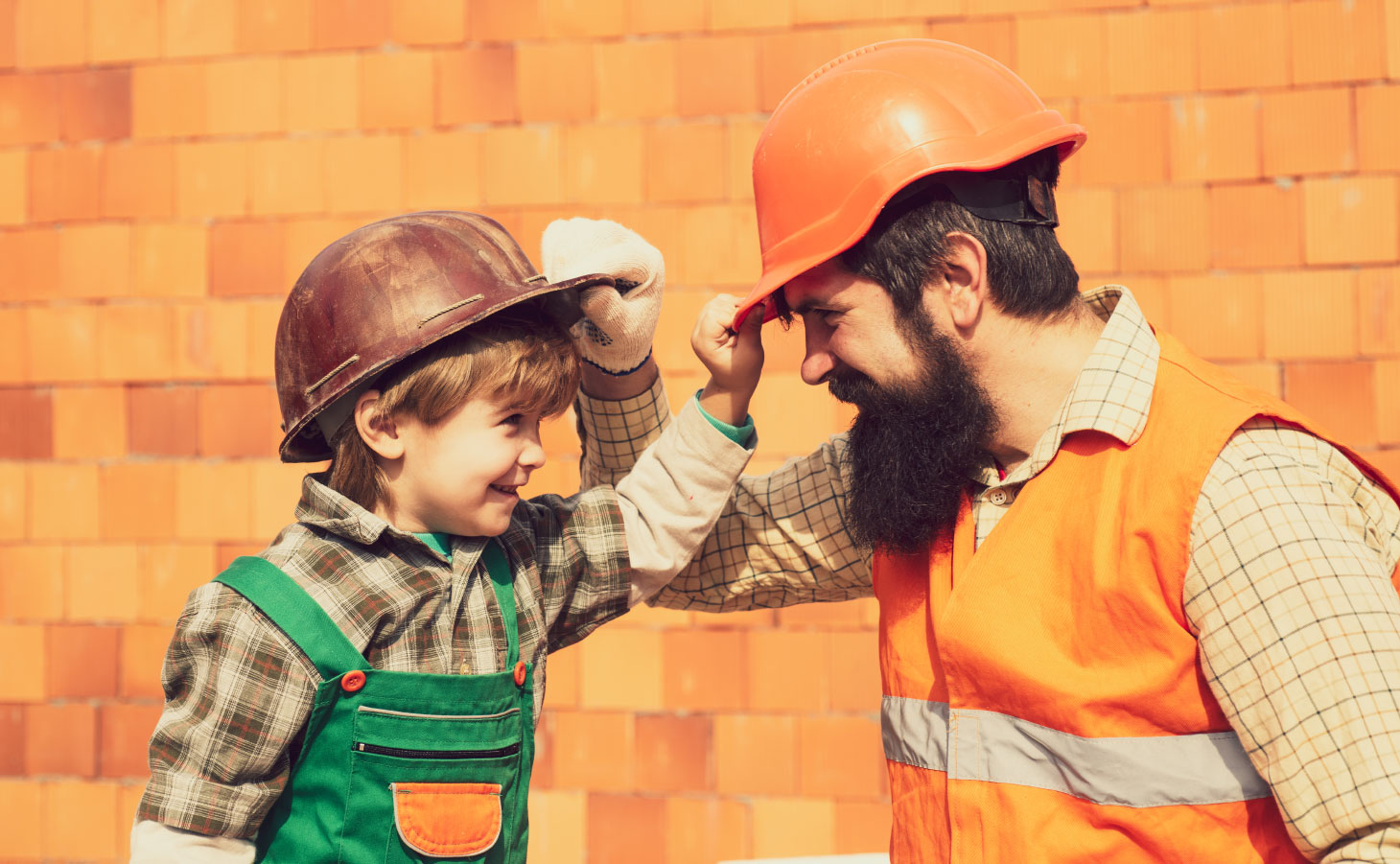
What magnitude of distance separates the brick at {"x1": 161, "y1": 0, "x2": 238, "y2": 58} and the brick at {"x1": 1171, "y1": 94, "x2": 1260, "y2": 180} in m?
2.86

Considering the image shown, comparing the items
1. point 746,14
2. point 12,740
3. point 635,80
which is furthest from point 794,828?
point 12,740

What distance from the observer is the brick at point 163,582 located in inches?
140

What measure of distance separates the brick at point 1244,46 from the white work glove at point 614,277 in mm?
1947

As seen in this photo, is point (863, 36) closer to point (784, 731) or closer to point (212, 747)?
point (784, 731)

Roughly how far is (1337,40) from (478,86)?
2462 millimetres

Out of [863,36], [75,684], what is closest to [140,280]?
[75,684]

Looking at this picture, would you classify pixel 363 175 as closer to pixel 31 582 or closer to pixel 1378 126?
pixel 31 582

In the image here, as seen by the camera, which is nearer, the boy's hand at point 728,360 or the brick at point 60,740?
the boy's hand at point 728,360

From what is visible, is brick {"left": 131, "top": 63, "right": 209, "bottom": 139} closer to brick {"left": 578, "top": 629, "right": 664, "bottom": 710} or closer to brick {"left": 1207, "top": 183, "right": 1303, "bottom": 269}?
brick {"left": 578, "top": 629, "right": 664, "bottom": 710}

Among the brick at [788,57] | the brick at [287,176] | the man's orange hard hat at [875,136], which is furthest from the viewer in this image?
the brick at [287,176]

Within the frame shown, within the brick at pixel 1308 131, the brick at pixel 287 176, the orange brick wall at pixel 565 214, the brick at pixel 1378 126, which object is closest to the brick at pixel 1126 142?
the orange brick wall at pixel 565 214

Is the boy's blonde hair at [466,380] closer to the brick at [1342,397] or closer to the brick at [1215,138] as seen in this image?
the brick at [1215,138]

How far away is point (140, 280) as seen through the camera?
143 inches

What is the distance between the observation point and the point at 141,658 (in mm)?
3604
